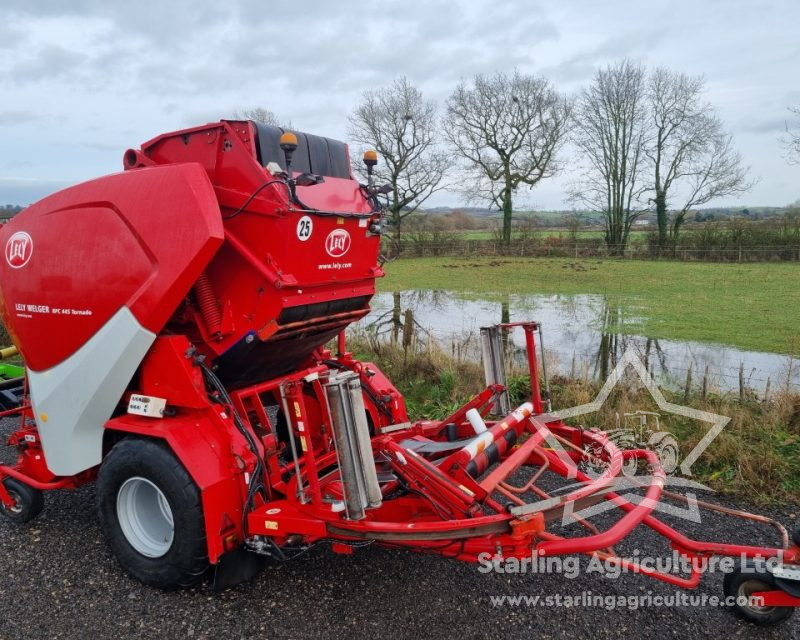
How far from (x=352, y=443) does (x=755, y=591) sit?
2211 millimetres

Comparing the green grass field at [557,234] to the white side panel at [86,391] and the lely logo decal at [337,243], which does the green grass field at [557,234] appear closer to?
the lely logo decal at [337,243]

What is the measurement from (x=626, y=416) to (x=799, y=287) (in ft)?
50.9

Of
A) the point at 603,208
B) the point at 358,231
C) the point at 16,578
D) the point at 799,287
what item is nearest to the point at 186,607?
the point at 16,578

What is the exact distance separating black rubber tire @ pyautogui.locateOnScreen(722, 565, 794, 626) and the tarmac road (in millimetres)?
50

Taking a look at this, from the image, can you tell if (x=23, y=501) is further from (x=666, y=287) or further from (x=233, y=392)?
(x=666, y=287)

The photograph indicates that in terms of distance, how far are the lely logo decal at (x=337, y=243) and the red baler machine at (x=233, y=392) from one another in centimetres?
2

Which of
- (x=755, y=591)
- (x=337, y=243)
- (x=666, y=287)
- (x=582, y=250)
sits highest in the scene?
(x=337, y=243)

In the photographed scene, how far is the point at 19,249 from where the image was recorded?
13.3 feet

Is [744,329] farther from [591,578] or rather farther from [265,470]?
[265,470]

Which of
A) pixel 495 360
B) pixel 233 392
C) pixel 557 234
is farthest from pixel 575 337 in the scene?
pixel 557 234

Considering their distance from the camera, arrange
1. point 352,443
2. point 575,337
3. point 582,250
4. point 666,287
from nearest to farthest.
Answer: point 352,443
point 575,337
point 666,287
point 582,250

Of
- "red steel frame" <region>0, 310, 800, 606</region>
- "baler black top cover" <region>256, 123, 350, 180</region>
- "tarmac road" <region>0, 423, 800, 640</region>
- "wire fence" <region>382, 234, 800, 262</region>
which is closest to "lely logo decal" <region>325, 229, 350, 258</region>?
"baler black top cover" <region>256, 123, 350, 180</region>

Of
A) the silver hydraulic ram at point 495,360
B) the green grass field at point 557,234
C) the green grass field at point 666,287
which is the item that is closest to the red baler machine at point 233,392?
the silver hydraulic ram at point 495,360

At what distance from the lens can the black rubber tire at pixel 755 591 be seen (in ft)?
10.1
